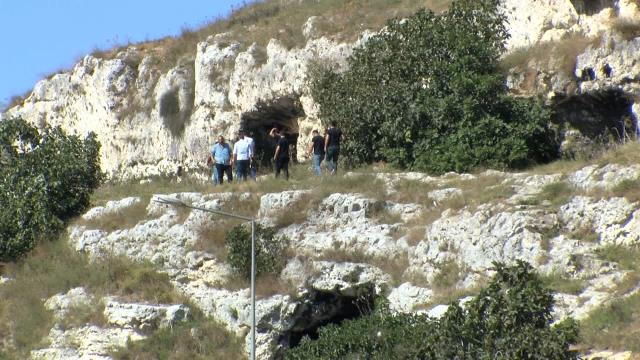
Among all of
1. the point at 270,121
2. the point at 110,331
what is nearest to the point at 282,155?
the point at 270,121

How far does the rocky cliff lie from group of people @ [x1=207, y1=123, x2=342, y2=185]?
403 cm

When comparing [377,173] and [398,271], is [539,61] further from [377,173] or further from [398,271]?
[398,271]

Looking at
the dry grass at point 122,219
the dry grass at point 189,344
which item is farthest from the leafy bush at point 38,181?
the dry grass at point 189,344

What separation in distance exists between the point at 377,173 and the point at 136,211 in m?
6.24

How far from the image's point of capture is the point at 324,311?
103ft

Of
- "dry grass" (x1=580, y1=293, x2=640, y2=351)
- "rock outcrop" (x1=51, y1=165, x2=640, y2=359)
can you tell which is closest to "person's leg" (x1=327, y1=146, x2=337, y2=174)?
"rock outcrop" (x1=51, y1=165, x2=640, y2=359)

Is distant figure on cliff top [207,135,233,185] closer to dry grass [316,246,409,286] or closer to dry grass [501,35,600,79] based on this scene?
dry grass [316,246,409,286]

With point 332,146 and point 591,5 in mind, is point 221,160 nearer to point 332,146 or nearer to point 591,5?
point 332,146

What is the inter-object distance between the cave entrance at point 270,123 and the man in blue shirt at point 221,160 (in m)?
4.24

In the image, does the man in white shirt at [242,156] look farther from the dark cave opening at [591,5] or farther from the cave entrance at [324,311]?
the dark cave opening at [591,5]

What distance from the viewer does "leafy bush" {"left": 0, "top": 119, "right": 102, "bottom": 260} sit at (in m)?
37.8

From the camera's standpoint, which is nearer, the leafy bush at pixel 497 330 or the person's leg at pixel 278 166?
the leafy bush at pixel 497 330

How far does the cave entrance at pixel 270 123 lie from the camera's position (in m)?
43.2

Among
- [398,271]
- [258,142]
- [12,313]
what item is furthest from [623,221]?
[258,142]
